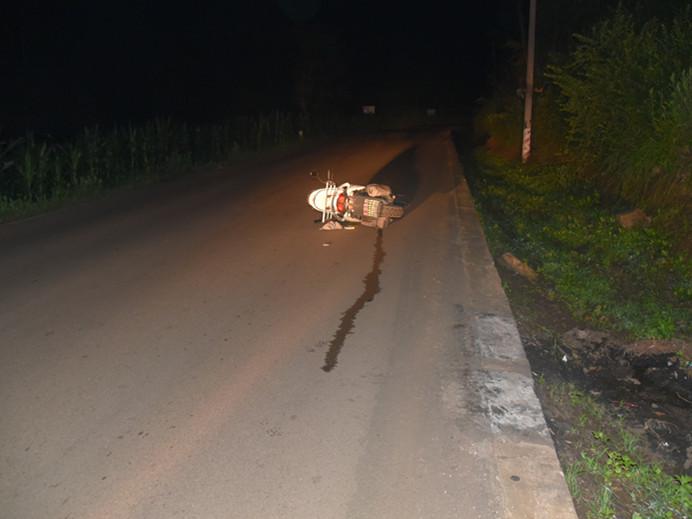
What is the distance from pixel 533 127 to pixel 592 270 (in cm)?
1518

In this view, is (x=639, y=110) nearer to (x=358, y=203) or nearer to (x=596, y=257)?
(x=596, y=257)

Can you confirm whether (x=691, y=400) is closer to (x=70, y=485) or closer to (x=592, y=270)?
(x=592, y=270)

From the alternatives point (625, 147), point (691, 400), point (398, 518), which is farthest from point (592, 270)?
point (398, 518)

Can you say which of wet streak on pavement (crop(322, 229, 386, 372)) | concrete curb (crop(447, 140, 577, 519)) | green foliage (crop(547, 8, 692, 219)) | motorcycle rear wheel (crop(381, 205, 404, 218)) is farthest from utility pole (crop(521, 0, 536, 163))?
concrete curb (crop(447, 140, 577, 519))

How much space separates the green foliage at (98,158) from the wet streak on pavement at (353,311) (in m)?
7.94

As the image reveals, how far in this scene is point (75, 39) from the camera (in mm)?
35250

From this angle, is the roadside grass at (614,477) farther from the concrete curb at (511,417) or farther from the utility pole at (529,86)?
the utility pole at (529,86)

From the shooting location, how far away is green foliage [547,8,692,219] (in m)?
9.88

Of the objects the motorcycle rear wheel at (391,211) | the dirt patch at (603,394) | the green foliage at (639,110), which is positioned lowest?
the dirt patch at (603,394)

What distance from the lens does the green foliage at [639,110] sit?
9883 millimetres

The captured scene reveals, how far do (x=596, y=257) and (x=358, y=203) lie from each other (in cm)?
388

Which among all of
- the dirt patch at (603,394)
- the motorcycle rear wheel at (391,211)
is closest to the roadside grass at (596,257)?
the dirt patch at (603,394)

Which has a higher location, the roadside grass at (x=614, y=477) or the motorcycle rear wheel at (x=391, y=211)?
the motorcycle rear wheel at (x=391, y=211)

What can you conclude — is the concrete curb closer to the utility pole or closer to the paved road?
the paved road
